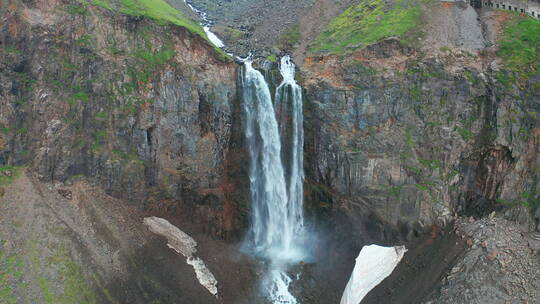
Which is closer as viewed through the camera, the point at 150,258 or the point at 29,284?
the point at 29,284

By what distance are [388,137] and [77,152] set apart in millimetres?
24473

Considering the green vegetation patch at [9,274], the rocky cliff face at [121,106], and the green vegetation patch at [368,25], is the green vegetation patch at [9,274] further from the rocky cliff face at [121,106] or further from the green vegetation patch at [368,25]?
the green vegetation patch at [368,25]

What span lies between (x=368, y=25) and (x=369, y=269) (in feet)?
78.1

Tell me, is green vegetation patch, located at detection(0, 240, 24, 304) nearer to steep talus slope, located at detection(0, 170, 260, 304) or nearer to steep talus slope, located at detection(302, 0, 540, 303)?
steep talus slope, located at detection(0, 170, 260, 304)

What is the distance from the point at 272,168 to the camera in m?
37.5

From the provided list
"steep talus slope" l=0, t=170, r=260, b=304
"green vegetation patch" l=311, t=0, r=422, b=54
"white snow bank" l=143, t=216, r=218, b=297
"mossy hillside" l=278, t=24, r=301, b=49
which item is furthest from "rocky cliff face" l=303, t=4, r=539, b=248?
"steep talus slope" l=0, t=170, r=260, b=304

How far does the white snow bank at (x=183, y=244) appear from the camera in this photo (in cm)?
3103

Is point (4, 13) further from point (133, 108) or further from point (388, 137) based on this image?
point (388, 137)

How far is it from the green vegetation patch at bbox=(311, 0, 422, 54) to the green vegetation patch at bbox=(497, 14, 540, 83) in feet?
25.0

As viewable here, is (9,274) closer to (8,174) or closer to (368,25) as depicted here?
(8,174)

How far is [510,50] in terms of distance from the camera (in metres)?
35.2

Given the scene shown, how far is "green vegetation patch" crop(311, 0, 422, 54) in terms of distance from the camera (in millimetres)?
39812

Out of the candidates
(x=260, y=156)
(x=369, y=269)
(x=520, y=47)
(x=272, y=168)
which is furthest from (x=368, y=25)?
(x=369, y=269)

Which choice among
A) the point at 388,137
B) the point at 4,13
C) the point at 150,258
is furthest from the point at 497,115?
the point at 4,13
